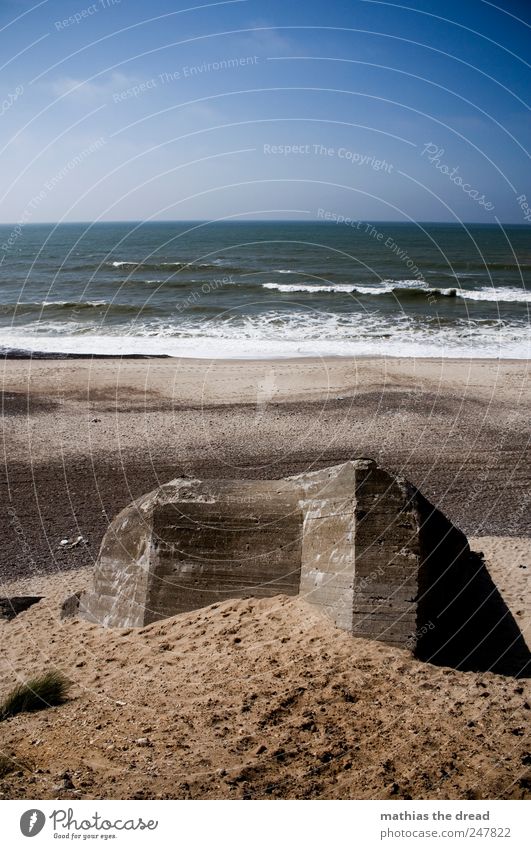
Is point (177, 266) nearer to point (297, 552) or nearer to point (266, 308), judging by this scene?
point (266, 308)

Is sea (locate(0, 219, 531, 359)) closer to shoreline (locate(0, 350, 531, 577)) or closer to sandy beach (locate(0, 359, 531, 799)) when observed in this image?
shoreline (locate(0, 350, 531, 577))

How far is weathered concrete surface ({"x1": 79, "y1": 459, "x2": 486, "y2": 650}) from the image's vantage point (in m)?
5.55

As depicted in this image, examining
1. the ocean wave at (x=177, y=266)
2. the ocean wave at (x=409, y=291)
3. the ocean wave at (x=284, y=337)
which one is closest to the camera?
the ocean wave at (x=284, y=337)

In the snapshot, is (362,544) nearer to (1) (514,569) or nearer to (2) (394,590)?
(2) (394,590)

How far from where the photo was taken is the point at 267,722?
4770 millimetres

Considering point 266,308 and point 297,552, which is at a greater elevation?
point 266,308

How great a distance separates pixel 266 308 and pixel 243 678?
35063 millimetres

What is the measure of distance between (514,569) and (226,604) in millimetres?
4663

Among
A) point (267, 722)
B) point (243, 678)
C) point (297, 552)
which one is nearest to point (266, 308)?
point (297, 552)

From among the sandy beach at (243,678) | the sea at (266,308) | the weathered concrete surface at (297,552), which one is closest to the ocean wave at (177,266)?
the sea at (266,308)

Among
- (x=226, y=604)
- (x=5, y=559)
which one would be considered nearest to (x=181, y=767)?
(x=226, y=604)

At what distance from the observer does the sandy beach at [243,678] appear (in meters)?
4.34

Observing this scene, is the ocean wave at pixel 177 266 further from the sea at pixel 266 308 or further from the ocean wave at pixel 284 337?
the ocean wave at pixel 284 337

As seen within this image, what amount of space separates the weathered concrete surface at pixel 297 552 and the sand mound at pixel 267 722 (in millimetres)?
248
